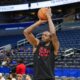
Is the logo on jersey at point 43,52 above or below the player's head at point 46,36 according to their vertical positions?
below

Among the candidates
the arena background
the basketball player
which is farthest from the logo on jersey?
the arena background

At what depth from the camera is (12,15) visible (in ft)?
85.0

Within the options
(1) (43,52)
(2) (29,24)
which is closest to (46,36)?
(1) (43,52)

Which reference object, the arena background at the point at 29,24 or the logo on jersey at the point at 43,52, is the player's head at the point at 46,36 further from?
the arena background at the point at 29,24

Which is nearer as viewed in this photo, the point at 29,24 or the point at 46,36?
the point at 46,36

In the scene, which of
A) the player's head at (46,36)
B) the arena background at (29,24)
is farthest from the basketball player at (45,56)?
the arena background at (29,24)

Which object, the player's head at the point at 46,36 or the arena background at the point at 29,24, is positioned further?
the arena background at the point at 29,24

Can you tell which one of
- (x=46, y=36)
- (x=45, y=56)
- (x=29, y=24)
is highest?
(x=46, y=36)

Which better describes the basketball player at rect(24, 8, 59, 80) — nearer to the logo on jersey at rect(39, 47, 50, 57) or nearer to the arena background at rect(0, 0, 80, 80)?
the logo on jersey at rect(39, 47, 50, 57)

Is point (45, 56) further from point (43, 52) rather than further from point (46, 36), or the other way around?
point (46, 36)

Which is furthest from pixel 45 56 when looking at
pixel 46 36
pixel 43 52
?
pixel 46 36

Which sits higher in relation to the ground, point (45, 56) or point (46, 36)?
point (46, 36)

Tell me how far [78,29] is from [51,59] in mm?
18945

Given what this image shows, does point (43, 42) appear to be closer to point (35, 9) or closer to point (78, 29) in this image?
point (78, 29)
